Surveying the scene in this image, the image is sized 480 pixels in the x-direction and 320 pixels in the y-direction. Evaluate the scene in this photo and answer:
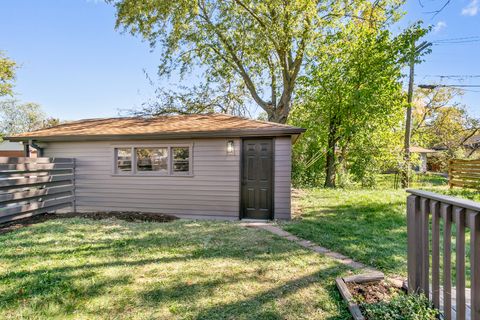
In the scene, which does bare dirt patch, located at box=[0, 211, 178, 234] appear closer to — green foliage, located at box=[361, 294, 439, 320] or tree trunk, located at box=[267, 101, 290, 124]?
green foliage, located at box=[361, 294, 439, 320]

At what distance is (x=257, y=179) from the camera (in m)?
6.89

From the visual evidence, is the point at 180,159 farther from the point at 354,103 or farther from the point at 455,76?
the point at 455,76

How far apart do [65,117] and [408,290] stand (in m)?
45.1

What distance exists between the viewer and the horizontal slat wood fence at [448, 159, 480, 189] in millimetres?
10617

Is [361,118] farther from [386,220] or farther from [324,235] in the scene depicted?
[324,235]

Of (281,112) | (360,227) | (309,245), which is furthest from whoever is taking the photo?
(281,112)

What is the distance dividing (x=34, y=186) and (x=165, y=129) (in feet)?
11.9

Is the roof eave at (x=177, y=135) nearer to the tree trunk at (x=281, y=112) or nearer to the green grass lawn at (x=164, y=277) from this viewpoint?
the green grass lawn at (x=164, y=277)

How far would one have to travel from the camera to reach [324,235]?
16.4 ft

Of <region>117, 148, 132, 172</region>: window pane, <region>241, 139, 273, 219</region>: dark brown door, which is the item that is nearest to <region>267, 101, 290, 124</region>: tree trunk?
<region>241, 139, 273, 219</region>: dark brown door

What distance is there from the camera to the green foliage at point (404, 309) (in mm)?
2184

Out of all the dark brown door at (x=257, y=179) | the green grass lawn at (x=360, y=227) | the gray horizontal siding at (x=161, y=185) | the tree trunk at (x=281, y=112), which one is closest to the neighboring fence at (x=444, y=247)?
the green grass lawn at (x=360, y=227)

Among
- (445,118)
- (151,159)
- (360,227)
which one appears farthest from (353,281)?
(445,118)

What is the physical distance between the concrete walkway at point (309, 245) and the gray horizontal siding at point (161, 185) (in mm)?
1154
